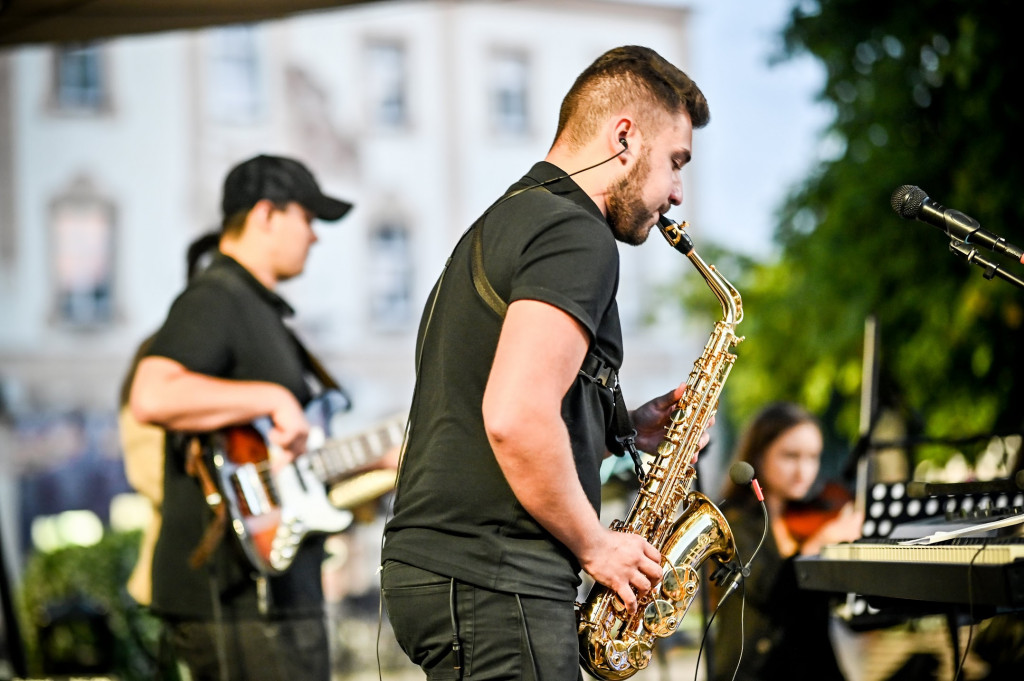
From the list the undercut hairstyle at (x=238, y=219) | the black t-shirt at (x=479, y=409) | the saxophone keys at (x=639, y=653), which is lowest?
the saxophone keys at (x=639, y=653)

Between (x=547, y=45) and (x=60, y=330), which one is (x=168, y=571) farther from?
(x=547, y=45)

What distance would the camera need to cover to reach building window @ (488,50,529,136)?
59.4 feet

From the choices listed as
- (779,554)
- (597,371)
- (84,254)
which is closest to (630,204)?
(597,371)

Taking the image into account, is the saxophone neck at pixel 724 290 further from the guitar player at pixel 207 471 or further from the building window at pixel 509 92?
the building window at pixel 509 92

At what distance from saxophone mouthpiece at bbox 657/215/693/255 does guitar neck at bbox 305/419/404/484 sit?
1.67 metres

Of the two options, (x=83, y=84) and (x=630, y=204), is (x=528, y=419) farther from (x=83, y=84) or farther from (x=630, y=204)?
(x=83, y=84)

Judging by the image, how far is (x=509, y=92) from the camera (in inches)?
722

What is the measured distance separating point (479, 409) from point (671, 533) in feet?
2.80

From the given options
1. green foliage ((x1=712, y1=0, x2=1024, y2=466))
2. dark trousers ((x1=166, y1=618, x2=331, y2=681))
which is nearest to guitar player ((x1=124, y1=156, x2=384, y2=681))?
dark trousers ((x1=166, y1=618, x2=331, y2=681))

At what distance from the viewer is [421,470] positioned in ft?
7.58

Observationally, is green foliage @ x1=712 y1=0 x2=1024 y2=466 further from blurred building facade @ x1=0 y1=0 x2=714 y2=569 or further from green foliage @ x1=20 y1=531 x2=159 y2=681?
blurred building facade @ x1=0 y1=0 x2=714 y2=569

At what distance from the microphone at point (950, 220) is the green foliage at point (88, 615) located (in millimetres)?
5530

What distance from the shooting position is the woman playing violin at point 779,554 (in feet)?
13.6

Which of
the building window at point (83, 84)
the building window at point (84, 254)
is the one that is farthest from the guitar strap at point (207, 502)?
the building window at point (83, 84)
